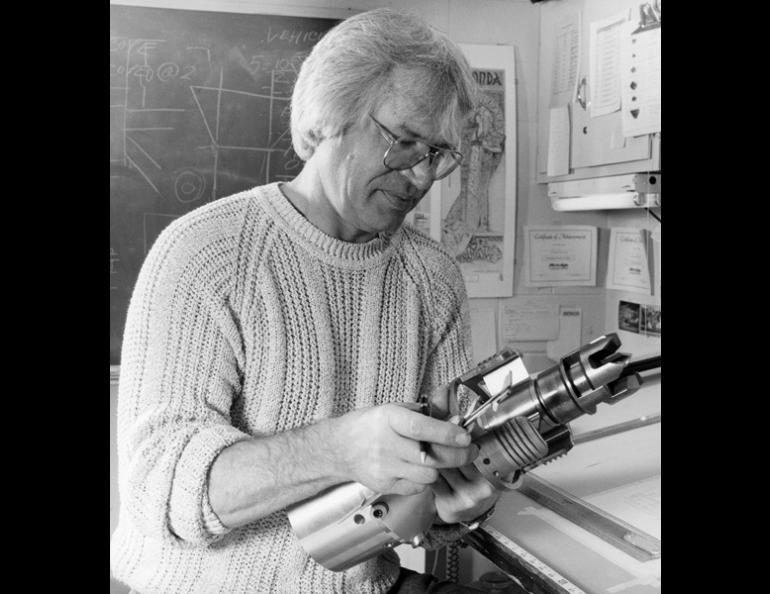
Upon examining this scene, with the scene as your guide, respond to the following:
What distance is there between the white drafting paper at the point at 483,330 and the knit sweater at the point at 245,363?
0.85m

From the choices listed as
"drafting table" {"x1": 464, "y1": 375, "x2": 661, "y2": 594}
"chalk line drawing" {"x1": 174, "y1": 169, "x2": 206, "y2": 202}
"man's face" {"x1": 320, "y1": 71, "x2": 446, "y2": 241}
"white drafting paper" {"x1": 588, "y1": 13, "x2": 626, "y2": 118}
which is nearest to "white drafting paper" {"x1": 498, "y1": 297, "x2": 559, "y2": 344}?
"white drafting paper" {"x1": 588, "y1": 13, "x2": 626, "y2": 118}

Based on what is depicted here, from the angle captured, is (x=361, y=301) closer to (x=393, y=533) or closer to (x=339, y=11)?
(x=393, y=533)

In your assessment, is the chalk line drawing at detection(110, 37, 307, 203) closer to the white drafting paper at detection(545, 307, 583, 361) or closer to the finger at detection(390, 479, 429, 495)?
the white drafting paper at detection(545, 307, 583, 361)

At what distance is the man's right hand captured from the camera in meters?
0.69

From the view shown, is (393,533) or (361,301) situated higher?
(361,301)

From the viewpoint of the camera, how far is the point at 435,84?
857 millimetres

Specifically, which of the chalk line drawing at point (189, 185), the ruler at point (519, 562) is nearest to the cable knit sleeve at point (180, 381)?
the ruler at point (519, 562)

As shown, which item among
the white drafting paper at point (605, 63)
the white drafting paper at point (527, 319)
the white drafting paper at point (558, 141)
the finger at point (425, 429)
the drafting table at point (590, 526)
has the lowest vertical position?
the drafting table at point (590, 526)

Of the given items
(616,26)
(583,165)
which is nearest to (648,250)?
(583,165)

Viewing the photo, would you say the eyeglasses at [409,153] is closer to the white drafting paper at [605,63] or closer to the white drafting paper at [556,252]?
the white drafting paper at [605,63]

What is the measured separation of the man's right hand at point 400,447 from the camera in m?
0.69

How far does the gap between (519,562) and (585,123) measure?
1.11 m
